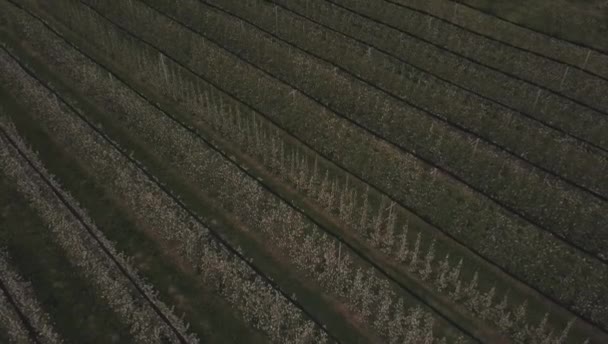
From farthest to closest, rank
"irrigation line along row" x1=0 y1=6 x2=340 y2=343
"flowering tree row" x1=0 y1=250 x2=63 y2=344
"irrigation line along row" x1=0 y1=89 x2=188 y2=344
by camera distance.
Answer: "irrigation line along row" x1=0 y1=6 x2=340 y2=343 → "irrigation line along row" x1=0 y1=89 x2=188 y2=344 → "flowering tree row" x1=0 y1=250 x2=63 y2=344

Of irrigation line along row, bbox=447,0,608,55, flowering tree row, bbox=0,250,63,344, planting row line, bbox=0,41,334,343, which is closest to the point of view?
flowering tree row, bbox=0,250,63,344

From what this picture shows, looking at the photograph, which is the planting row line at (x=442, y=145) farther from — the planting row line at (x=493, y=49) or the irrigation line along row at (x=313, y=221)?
the planting row line at (x=493, y=49)

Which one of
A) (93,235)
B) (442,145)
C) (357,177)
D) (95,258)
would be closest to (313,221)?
(357,177)

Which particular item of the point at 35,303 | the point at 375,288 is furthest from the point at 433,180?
the point at 35,303

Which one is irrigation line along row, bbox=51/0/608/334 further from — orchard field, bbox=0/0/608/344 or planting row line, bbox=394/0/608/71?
planting row line, bbox=394/0/608/71

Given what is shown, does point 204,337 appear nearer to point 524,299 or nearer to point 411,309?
point 411,309

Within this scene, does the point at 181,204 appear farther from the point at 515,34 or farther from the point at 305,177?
the point at 515,34

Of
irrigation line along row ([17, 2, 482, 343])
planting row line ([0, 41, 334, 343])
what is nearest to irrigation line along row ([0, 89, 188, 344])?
planting row line ([0, 41, 334, 343])

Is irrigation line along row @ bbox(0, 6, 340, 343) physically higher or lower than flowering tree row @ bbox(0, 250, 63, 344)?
higher

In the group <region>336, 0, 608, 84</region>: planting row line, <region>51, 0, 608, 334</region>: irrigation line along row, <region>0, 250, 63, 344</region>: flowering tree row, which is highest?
<region>336, 0, 608, 84</region>: planting row line
